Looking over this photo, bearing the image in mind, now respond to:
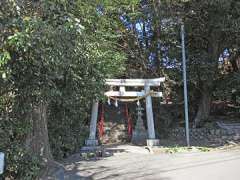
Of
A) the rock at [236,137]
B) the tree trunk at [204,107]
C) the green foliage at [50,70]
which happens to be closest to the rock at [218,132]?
the rock at [236,137]

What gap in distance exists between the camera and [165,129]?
18453mm

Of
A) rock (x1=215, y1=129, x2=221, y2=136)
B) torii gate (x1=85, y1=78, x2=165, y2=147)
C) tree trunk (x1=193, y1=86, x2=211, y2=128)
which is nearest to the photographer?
torii gate (x1=85, y1=78, x2=165, y2=147)

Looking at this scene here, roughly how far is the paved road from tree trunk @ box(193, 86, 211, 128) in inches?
207

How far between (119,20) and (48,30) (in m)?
10.5

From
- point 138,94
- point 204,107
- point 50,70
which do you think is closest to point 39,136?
point 50,70

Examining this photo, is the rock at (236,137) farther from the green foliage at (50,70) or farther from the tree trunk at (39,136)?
the tree trunk at (39,136)

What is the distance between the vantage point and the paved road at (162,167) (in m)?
9.77

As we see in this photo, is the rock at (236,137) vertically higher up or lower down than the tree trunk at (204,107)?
lower down

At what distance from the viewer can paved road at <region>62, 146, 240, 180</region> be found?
977 cm

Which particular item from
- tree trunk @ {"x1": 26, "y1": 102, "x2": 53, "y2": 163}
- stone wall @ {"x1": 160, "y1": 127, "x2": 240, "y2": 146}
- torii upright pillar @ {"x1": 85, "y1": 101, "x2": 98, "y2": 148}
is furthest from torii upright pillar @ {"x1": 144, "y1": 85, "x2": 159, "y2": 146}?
tree trunk @ {"x1": 26, "y1": 102, "x2": 53, "y2": 163}

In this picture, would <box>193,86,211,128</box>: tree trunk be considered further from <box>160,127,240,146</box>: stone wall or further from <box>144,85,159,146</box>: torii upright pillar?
<box>144,85,159,146</box>: torii upright pillar

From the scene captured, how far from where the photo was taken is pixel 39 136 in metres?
10.9

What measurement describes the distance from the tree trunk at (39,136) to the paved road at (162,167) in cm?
75

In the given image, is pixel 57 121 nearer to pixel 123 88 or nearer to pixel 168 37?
pixel 123 88
